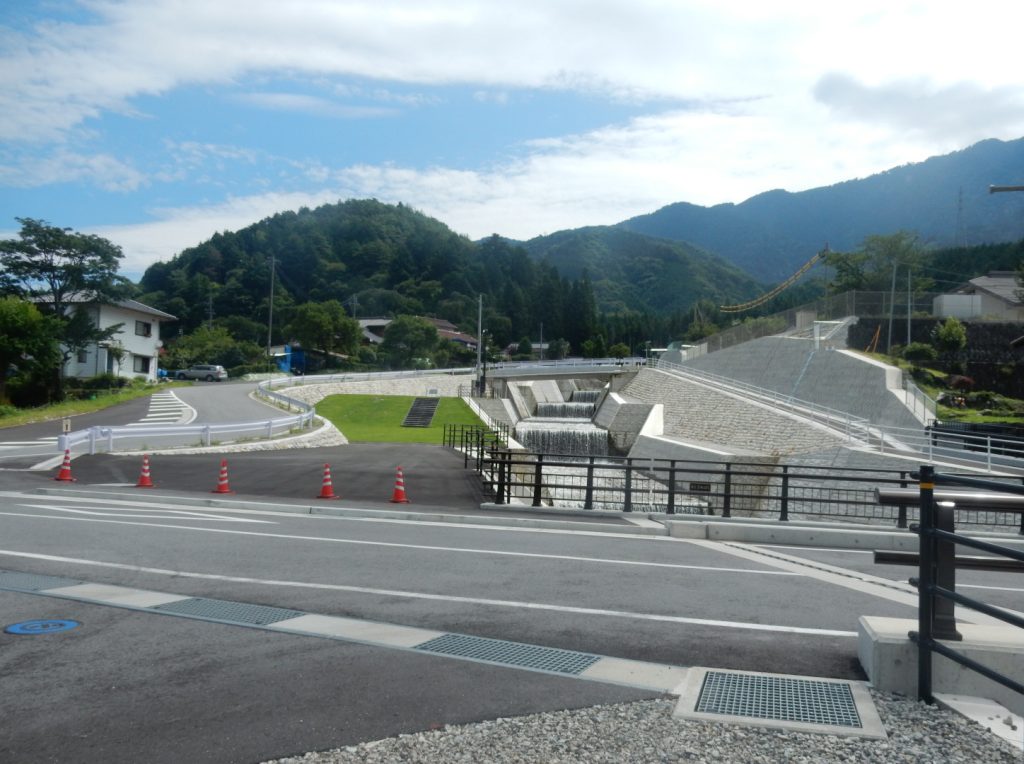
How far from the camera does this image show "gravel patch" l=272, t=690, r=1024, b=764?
389 cm

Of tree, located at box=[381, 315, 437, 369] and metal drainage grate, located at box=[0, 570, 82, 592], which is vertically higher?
tree, located at box=[381, 315, 437, 369]

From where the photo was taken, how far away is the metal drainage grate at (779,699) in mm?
4410

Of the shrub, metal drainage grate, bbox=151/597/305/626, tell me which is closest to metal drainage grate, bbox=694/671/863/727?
metal drainage grate, bbox=151/597/305/626

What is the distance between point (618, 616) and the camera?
6.77m

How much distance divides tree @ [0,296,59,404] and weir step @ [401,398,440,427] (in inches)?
833

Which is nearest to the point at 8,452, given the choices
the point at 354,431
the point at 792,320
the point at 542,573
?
the point at 354,431

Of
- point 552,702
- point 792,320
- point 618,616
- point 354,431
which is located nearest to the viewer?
point 552,702

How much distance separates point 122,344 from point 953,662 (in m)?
64.2

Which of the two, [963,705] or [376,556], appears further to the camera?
[376,556]

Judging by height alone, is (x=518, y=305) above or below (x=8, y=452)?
above

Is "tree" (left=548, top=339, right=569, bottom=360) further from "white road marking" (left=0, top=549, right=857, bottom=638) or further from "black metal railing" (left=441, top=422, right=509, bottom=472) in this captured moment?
"white road marking" (left=0, top=549, right=857, bottom=638)

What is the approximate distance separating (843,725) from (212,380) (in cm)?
7884

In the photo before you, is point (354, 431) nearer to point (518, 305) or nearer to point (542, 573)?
point (542, 573)

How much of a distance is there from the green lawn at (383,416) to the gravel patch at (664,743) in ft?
132
